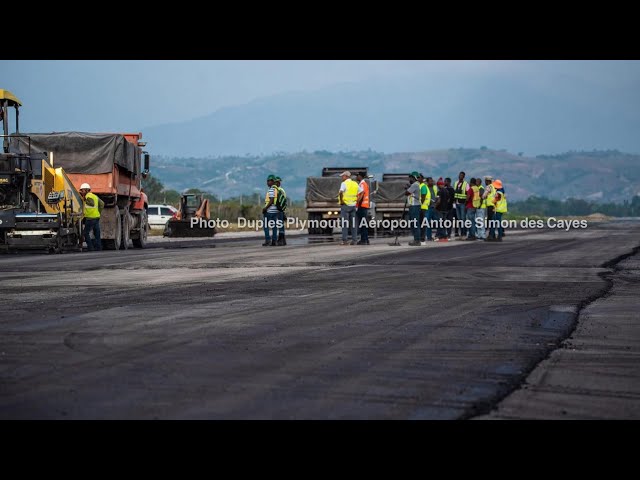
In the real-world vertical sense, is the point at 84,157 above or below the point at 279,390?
above

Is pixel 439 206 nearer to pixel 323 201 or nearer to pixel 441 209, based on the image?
pixel 441 209

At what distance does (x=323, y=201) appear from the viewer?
155 feet

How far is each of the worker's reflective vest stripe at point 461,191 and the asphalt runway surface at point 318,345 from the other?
16993 millimetres

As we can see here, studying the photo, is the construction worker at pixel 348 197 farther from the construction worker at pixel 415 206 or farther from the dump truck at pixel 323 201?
the dump truck at pixel 323 201

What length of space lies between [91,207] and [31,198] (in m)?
1.66

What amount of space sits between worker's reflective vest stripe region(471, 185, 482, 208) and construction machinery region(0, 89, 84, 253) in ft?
39.1

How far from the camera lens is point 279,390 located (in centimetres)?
740

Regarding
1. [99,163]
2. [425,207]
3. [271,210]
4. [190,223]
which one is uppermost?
[99,163]

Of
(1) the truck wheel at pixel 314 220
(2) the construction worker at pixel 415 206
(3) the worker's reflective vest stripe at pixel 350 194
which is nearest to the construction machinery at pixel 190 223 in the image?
(1) the truck wheel at pixel 314 220

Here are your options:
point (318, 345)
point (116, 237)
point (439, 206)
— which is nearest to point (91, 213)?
point (116, 237)
